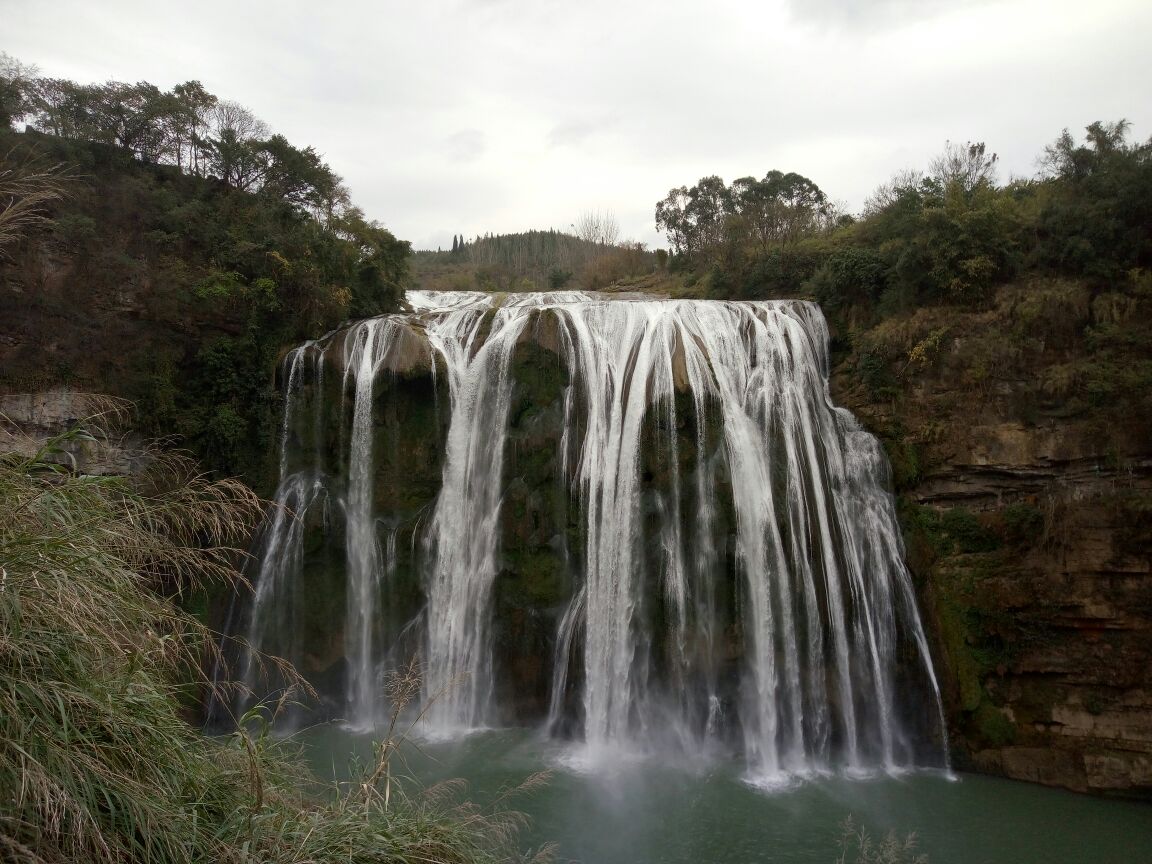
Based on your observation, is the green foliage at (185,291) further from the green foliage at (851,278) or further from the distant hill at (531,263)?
the distant hill at (531,263)

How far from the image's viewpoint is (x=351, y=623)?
14.2 m

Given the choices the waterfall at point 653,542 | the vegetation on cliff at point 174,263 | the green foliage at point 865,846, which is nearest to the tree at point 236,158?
the vegetation on cliff at point 174,263

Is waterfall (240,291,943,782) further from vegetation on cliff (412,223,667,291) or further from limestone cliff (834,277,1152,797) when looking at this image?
vegetation on cliff (412,223,667,291)

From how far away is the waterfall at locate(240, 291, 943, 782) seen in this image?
12133 millimetres

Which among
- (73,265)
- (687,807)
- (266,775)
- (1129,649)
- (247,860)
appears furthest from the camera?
(73,265)

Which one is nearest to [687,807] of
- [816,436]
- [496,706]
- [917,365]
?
[496,706]

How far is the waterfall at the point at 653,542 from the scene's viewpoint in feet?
39.8

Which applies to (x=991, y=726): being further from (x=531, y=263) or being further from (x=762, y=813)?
(x=531, y=263)

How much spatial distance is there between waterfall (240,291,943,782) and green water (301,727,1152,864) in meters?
0.84

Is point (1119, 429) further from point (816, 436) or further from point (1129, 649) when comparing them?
point (816, 436)

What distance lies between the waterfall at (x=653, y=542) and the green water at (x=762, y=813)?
0.84 m

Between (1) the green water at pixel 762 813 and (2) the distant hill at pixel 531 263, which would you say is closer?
(1) the green water at pixel 762 813

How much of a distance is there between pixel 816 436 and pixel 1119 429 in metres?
5.03

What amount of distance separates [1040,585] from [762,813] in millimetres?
6338
